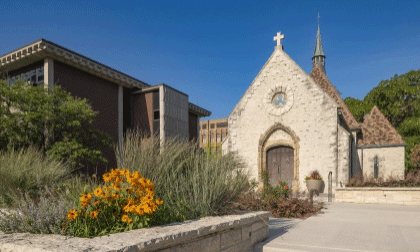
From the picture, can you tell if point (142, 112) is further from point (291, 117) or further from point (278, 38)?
point (278, 38)

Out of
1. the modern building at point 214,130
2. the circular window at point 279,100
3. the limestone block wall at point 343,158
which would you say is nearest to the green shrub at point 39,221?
the limestone block wall at point 343,158

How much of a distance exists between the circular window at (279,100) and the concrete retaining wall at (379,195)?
19.3ft

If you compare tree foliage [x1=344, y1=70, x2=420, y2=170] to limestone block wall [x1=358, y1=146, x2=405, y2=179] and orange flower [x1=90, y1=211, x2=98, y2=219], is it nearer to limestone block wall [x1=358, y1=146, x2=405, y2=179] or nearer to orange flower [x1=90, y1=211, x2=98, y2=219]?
limestone block wall [x1=358, y1=146, x2=405, y2=179]

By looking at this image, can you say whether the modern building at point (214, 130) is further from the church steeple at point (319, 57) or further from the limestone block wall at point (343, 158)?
the limestone block wall at point (343, 158)

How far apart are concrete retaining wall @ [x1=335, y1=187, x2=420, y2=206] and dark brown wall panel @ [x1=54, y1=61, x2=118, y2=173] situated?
34.2 feet

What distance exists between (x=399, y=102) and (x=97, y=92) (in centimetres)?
2551

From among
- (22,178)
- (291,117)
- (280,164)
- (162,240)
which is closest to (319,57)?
(291,117)

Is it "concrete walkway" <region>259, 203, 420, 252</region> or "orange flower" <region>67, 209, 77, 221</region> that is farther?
"concrete walkway" <region>259, 203, 420, 252</region>

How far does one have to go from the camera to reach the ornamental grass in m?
3.00

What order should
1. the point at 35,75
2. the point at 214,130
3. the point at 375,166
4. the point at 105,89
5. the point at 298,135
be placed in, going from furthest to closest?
1. the point at 214,130
2. the point at 375,166
3. the point at 298,135
4. the point at 105,89
5. the point at 35,75

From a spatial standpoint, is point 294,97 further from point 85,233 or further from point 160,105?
point 85,233

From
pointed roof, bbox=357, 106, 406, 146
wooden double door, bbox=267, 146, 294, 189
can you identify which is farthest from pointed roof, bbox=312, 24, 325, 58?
wooden double door, bbox=267, 146, 294, 189

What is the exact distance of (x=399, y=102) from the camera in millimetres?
26453

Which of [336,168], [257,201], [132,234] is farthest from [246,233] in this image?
[336,168]
